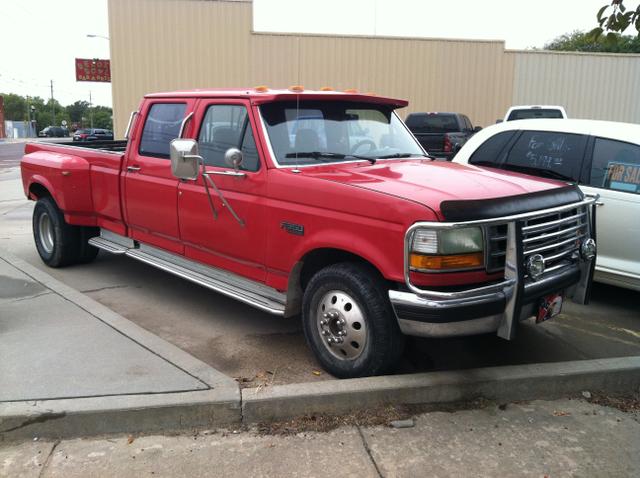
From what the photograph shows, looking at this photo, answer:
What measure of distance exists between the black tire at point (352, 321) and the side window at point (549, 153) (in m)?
3.00

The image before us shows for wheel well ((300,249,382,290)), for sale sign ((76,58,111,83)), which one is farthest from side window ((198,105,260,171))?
for sale sign ((76,58,111,83))

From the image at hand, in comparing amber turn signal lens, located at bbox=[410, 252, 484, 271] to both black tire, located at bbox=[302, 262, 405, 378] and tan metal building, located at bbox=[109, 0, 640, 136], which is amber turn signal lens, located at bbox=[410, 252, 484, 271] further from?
tan metal building, located at bbox=[109, 0, 640, 136]

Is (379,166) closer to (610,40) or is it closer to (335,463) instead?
(610,40)

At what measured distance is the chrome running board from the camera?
14.7ft

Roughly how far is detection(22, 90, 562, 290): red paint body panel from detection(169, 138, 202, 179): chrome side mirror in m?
0.33

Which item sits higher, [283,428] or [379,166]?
[379,166]

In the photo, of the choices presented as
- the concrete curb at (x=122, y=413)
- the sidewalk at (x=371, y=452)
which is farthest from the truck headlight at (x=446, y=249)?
the concrete curb at (x=122, y=413)

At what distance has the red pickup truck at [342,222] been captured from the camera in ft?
11.5

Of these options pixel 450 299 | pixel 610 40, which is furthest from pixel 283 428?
pixel 610 40

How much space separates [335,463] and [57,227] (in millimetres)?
4813

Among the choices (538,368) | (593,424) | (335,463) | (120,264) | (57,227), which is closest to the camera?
(335,463)

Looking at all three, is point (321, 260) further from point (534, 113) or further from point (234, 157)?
point (534, 113)

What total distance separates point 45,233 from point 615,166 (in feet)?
20.6

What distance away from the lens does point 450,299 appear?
11.3 feet
